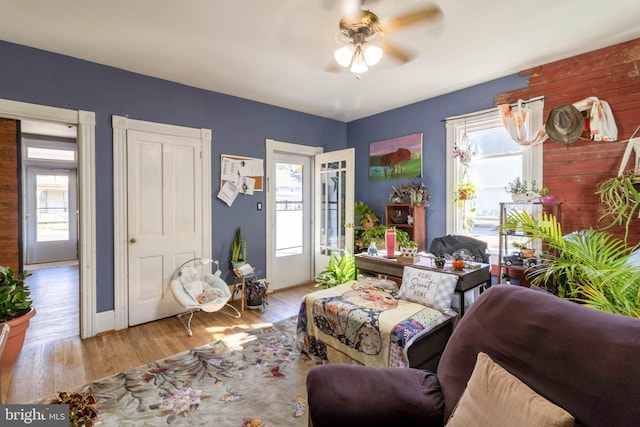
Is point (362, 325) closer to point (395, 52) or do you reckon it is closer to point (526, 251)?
point (526, 251)

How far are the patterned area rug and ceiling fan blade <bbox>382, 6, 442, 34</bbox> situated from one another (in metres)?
2.60

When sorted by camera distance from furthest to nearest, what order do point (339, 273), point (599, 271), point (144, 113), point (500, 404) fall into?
point (339, 273)
point (144, 113)
point (599, 271)
point (500, 404)

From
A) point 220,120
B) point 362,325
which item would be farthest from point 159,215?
point 362,325

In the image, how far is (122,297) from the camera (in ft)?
10.1

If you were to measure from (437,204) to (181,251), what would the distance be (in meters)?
3.13

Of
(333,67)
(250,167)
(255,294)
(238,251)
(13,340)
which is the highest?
(333,67)

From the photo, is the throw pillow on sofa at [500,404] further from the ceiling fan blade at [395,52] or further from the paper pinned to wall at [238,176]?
the paper pinned to wall at [238,176]

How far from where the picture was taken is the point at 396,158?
429 cm

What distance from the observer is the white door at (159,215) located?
314 centimetres

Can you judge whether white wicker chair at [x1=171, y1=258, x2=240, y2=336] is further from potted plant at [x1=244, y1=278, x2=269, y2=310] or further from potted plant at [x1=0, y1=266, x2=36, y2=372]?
potted plant at [x1=0, y1=266, x2=36, y2=372]

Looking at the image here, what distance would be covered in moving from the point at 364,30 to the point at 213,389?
267 centimetres

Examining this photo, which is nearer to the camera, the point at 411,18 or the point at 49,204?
the point at 411,18

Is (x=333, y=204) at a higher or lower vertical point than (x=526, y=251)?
higher

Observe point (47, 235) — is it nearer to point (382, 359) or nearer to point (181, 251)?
point (181, 251)
